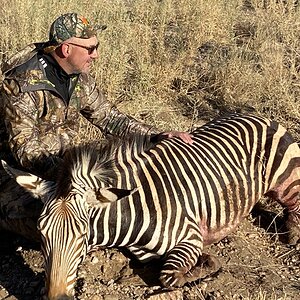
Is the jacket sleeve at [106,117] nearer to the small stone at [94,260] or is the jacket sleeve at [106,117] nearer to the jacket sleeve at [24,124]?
the jacket sleeve at [24,124]

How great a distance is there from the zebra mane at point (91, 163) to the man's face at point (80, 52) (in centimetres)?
72

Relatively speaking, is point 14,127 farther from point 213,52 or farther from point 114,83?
point 213,52

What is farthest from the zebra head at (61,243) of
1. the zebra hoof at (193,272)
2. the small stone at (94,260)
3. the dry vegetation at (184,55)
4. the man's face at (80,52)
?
the dry vegetation at (184,55)

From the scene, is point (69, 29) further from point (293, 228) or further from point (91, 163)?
point (293, 228)

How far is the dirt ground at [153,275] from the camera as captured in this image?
3879 millimetres

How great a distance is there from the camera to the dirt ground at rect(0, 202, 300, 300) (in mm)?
3879

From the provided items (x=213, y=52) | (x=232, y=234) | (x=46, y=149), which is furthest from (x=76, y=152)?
(x=213, y=52)

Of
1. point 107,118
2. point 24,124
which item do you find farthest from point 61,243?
point 107,118

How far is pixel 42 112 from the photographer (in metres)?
4.55

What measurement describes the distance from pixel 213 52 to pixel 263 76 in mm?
959

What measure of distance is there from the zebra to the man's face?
766 mm

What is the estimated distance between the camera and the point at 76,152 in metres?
3.68

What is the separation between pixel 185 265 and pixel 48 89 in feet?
5.48

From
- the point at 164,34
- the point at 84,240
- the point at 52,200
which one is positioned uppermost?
the point at 52,200
